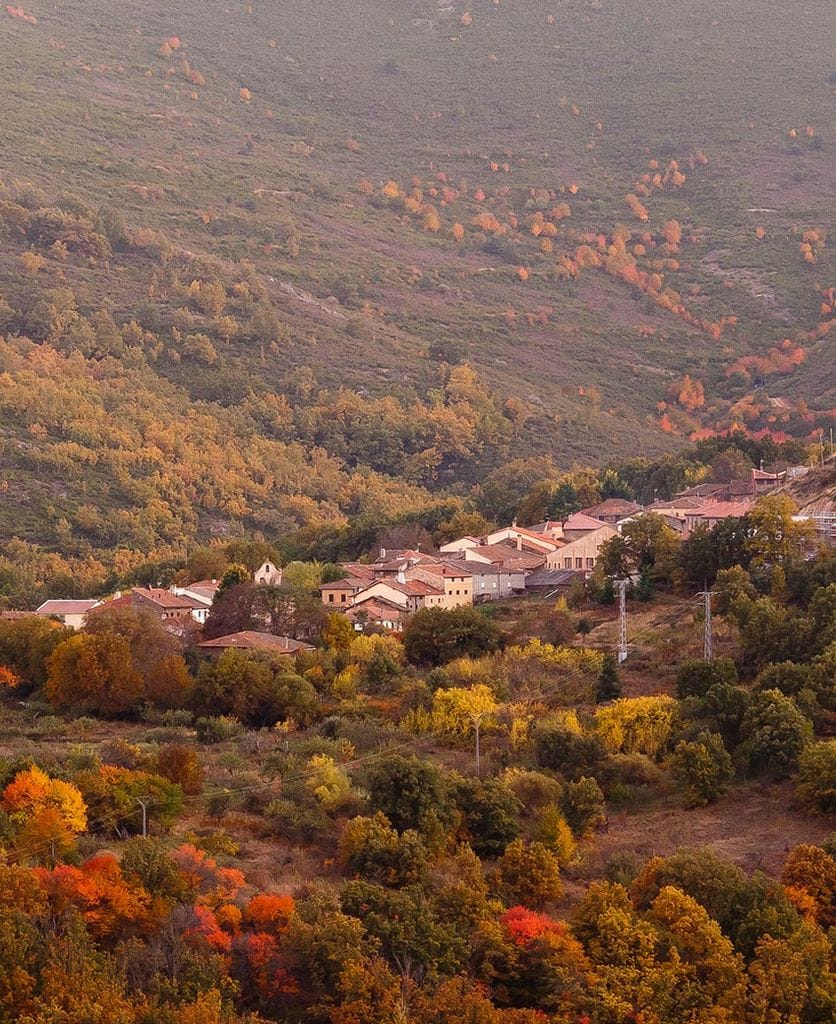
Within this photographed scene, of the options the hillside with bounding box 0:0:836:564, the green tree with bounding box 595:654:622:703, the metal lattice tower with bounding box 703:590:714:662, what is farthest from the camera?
the hillside with bounding box 0:0:836:564

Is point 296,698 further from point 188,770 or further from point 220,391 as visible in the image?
point 220,391

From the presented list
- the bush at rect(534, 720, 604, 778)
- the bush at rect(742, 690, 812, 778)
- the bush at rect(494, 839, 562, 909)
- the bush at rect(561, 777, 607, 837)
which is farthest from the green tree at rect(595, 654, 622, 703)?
the bush at rect(494, 839, 562, 909)

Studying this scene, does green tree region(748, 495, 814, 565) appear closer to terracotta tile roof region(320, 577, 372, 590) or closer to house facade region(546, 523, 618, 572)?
house facade region(546, 523, 618, 572)

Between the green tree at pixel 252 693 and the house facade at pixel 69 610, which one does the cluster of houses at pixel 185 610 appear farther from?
the green tree at pixel 252 693

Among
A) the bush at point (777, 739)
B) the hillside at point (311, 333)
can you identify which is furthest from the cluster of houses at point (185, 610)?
the hillside at point (311, 333)

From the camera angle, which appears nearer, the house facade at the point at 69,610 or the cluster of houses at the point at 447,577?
the cluster of houses at the point at 447,577

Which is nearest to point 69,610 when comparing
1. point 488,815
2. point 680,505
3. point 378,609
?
point 378,609
